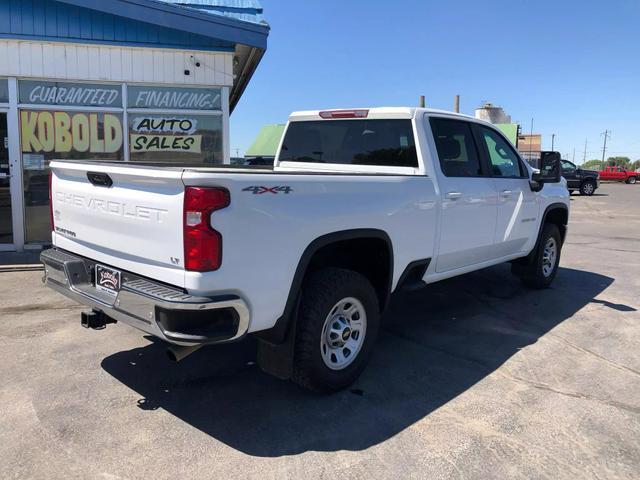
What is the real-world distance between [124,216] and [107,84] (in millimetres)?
6320

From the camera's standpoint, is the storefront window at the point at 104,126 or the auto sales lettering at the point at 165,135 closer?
the storefront window at the point at 104,126

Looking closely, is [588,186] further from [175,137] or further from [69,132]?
[69,132]

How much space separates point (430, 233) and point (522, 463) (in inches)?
75.0

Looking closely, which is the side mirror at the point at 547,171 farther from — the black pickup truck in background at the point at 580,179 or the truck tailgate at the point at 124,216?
the black pickup truck in background at the point at 580,179

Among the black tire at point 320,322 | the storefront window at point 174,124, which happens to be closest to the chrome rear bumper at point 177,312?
the black tire at point 320,322

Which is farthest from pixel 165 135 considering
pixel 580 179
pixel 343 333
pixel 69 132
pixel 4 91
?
pixel 580 179

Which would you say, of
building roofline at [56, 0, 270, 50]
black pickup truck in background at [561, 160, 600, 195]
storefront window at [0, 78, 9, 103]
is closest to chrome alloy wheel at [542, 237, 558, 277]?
building roofline at [56, 0, 270, 50]

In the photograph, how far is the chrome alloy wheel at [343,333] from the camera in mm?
3742

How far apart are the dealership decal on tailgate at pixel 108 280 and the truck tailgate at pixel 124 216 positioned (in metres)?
0.05

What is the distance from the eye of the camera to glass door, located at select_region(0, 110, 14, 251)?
847 cm

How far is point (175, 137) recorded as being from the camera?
9.12 m

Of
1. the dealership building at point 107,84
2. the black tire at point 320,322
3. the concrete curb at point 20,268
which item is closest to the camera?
the black tire at point 320,322

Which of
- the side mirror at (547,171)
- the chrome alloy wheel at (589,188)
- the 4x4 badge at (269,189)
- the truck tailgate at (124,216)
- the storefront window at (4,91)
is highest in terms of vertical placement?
the storefront window at (4,91)

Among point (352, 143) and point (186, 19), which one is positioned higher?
point (186, 19)
